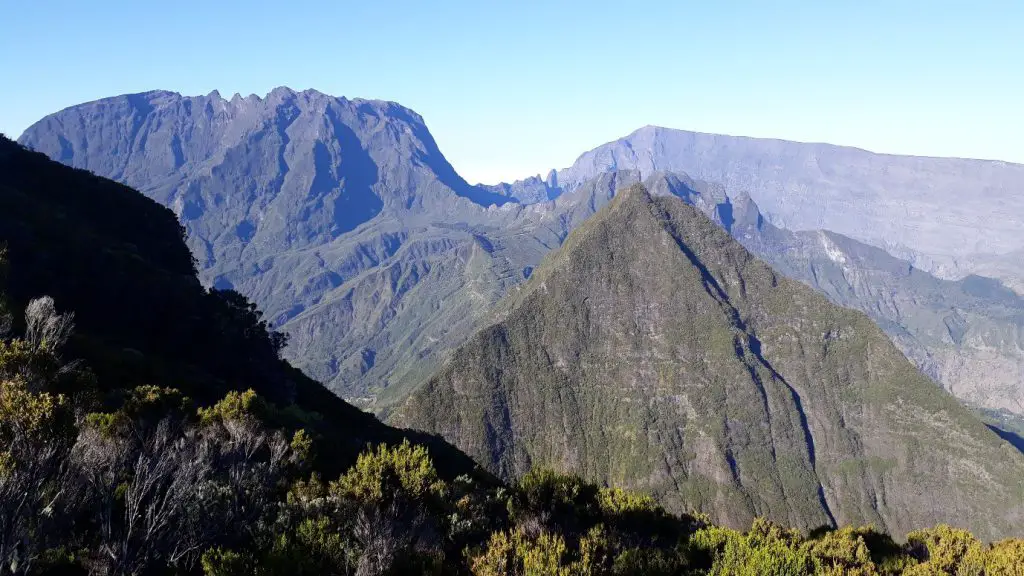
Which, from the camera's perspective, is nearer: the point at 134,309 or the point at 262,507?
the point at 262,507

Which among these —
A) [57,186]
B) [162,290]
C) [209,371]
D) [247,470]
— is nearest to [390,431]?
[209,371]

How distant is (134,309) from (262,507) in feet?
213

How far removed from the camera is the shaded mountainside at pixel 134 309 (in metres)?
60.4

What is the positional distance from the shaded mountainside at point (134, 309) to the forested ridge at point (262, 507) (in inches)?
45.0

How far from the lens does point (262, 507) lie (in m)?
28.2

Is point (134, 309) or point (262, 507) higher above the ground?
point (262, 507)

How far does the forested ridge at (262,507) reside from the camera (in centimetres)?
2259

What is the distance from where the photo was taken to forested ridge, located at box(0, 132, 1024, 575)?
2259cm

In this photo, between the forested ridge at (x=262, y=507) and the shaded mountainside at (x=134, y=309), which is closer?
the forested ridge at (x=262, y=507)

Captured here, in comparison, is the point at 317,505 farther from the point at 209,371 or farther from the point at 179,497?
the point at 209,371

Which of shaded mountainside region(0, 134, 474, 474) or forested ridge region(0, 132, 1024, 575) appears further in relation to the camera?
shaded mountainside region(0, 134, 474, 474)

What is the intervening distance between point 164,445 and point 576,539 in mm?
24414

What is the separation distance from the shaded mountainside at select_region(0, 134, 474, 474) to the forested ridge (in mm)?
1142

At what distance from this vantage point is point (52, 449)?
23.2m
